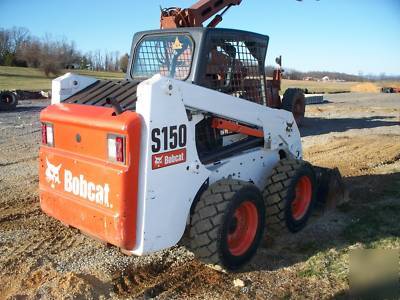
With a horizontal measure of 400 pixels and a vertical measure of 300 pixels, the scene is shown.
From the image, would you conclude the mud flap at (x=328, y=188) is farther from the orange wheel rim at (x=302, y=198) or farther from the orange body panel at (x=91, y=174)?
the orange body panel at (x=91, y=174)

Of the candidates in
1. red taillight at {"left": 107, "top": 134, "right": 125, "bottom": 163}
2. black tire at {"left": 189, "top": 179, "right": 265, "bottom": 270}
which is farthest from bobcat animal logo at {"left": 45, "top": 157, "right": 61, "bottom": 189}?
black tire at {"left": 189, "top": 179, "right": 265, "bottom": 270}

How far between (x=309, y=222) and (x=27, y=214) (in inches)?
141

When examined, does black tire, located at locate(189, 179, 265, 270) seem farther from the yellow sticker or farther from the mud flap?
the mud flap

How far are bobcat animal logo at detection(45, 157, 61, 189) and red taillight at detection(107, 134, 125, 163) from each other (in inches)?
30.3

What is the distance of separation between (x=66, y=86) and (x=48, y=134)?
0.58 meters

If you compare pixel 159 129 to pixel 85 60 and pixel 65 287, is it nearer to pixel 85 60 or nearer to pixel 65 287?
pixel 65 287

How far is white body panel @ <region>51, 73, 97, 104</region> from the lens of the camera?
13.3 ft

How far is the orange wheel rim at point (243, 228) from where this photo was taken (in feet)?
12.7

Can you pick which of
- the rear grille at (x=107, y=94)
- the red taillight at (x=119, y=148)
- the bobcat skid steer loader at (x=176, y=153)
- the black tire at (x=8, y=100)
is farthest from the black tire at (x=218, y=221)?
the black tire at (x=8, y=100)

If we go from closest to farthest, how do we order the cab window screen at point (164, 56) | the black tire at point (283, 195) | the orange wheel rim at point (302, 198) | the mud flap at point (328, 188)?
the cab window screen at point (164, 56), the black tire at point (283, 195), the orange wheel rim at point (302, 198), the mud flap at point (328, 188)

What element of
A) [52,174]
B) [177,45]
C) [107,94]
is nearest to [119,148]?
[107,94]

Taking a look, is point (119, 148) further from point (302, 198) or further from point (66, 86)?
point (302, 198)

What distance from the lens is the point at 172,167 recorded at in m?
3.33

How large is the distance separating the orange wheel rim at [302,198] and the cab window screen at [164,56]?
1.95 meters
